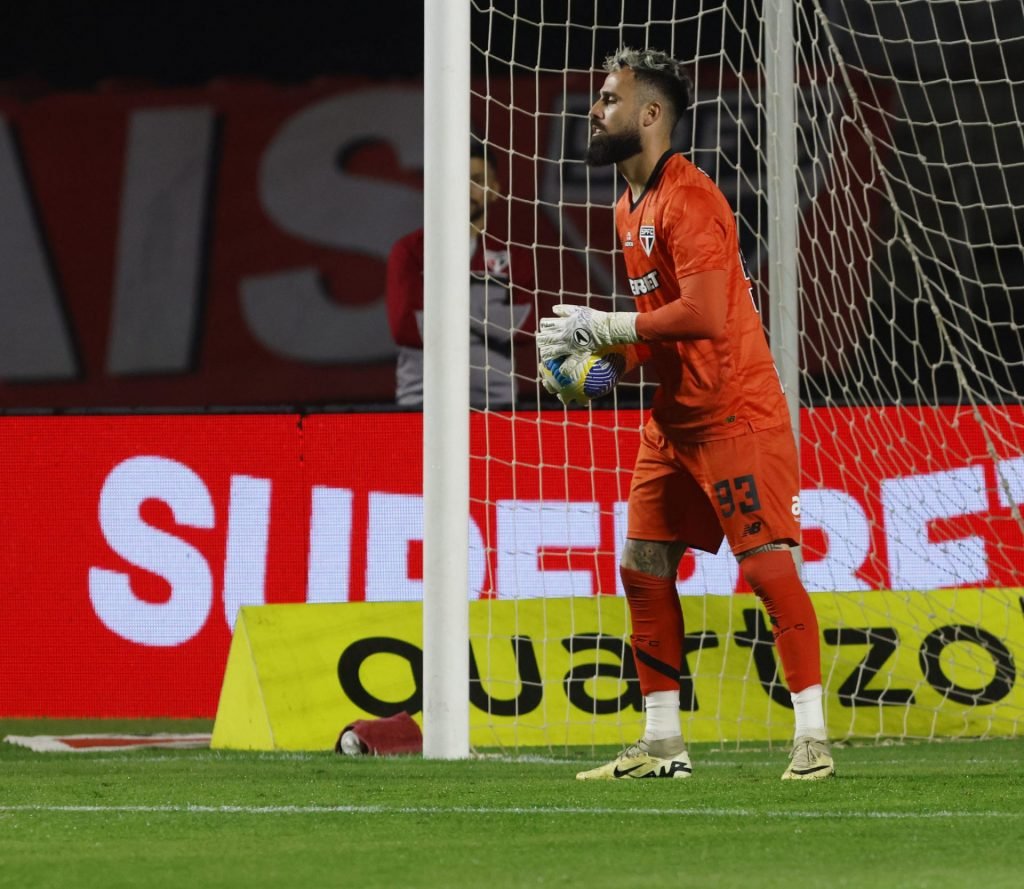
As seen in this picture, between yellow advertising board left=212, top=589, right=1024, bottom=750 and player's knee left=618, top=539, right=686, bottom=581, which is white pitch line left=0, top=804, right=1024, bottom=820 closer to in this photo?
player's knee left=618, top=539, right=686, bottom=581

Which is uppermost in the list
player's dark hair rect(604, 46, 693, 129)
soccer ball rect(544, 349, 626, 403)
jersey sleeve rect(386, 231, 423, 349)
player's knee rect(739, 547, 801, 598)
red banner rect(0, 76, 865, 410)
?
red banner rect(0, 76, 865, 410)

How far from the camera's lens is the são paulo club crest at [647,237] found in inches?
188

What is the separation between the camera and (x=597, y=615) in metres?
6.86

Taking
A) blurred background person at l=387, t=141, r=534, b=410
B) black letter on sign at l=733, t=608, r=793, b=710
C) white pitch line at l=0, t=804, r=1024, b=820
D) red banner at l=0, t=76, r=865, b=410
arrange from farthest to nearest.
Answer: red banner at l=0, t=76, r=865, b=410, blurred background person at l=387, t=141, r=534, b=410, black letter on sign at l=733, t=608, r=793, b=710, white pitch line at l=0, t=804, r=1024, b=820

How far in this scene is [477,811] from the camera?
3.88 metres

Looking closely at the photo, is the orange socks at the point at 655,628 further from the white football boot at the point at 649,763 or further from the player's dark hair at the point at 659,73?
the player's dark hair at the point at 659,73

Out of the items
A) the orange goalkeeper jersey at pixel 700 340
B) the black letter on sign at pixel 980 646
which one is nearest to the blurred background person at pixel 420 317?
the black letter on sign at pixel 980 646

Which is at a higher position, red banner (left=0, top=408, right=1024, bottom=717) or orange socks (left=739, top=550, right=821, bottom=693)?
red banner (left=0, top=408, right=1024, bottom=717)

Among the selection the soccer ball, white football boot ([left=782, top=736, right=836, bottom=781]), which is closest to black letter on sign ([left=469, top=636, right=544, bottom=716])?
the soccer ball

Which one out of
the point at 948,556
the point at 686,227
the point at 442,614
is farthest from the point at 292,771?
the point at 948,556

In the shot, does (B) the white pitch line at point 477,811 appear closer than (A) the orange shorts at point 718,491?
Yes

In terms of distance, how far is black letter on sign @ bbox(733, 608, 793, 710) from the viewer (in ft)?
22.7

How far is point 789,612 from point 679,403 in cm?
58

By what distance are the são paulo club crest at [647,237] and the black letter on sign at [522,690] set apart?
2.20 meters
